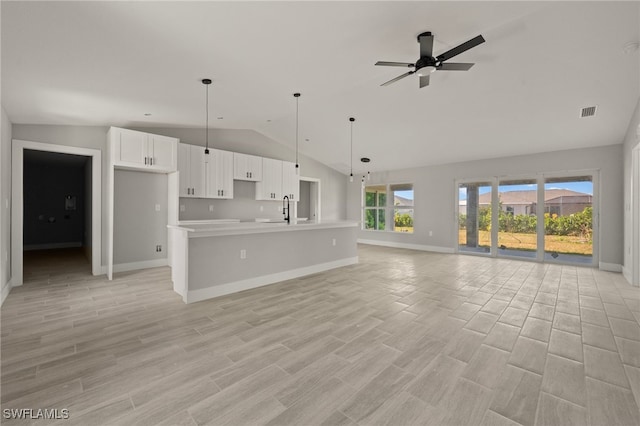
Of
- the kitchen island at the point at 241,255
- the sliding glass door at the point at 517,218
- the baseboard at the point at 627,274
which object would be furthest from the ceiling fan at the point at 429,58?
the sliding glass door at the point at 517,218

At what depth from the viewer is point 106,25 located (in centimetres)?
230

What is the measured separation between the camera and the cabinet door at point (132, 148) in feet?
15.2

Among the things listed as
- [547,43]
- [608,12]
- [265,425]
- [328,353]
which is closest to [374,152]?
[547,43]

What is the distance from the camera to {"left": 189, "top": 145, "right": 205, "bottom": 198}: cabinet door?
18.7 ft

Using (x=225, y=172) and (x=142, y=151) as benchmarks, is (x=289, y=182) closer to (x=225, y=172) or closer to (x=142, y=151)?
(x=225, y=172)

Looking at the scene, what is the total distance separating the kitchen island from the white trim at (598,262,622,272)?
5.44m

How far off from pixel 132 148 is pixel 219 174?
1.70 metres

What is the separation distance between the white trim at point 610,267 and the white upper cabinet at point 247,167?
7.52 metres

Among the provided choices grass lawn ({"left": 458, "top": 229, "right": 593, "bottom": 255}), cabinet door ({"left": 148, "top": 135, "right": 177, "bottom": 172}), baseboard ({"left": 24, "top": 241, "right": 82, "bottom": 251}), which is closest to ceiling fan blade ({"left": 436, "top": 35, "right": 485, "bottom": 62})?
cabinet door ({"left": 148, "top": 135, "right": 177, "bottom": 172})

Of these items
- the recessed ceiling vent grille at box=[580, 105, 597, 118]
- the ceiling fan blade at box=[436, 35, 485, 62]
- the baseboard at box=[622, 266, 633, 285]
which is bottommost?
the baseboard at box=[622, 266, 633, 285]

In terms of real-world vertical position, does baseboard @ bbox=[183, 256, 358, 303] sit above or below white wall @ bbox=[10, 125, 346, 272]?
below

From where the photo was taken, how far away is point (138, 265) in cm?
537

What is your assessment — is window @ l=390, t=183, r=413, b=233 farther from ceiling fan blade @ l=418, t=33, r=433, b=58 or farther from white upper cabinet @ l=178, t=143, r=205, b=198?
ceiling fan blade @ l=418, t=33, r=433, b=58

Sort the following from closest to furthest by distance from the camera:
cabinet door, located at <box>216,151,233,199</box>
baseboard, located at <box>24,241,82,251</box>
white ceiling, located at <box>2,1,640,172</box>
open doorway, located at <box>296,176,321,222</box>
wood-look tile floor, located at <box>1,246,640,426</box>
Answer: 1. wood-look tile floor, located at <box>1,246,640,426</box>
2. white ceiling, located at <box>2,1,640,172</box>
3. cabinet door, located at <box>216,151,233,199</box>
4. baseboard, located at <box>24,241,82,251</box>
5. open doorway, located at <box>296,176,321,222</box>
